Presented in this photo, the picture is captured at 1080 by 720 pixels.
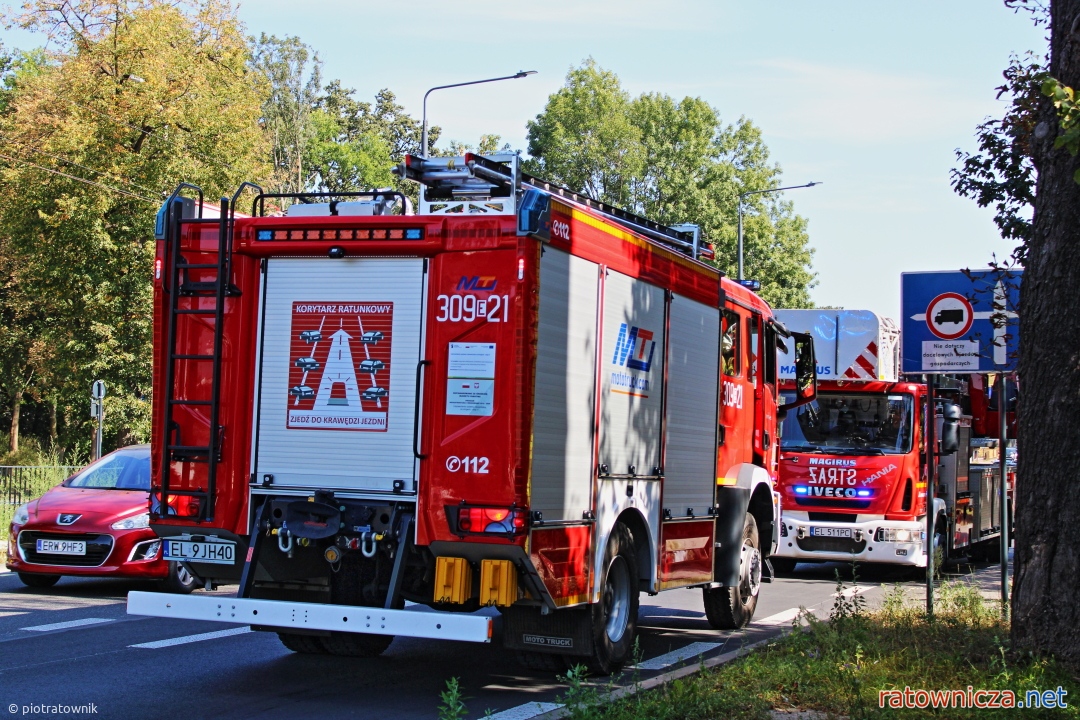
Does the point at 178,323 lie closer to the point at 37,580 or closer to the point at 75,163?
the point at 37,580

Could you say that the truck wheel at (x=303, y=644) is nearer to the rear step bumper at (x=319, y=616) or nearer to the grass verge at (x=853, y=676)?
the rear step bumper at (x=319, y=616)

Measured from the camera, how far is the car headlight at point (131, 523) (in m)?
12.9

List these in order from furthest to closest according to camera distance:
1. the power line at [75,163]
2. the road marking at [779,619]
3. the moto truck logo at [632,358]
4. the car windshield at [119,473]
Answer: the power line at [75,163], the car windshield at [119,473], the road marking at [779,619], the moto truck logo at [632,358]

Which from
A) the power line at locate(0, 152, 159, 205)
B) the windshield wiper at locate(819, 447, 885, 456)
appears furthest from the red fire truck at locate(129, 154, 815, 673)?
the power line at locate(0, 152, 159, 205)

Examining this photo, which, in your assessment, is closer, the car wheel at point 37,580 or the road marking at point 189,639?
the road marking at point 189,639

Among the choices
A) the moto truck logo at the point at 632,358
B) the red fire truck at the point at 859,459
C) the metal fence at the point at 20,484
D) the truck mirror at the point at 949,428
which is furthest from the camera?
the metal fence at the point at 20,484

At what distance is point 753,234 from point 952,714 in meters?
44.8

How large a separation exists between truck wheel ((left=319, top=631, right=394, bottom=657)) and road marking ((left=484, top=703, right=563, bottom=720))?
1520 millimetres

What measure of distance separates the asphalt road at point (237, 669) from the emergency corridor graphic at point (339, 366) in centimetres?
175

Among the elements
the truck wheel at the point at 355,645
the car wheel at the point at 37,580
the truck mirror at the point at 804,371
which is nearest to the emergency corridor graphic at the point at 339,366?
the truck wheel at the point at 355,645

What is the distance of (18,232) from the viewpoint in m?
30.6

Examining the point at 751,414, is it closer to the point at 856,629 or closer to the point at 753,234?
the point at 856,629

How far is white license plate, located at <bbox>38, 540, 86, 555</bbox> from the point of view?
1280cm

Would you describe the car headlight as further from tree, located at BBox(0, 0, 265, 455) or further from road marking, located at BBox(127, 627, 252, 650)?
tree, located at BBox(0, 0, 265, 455)
